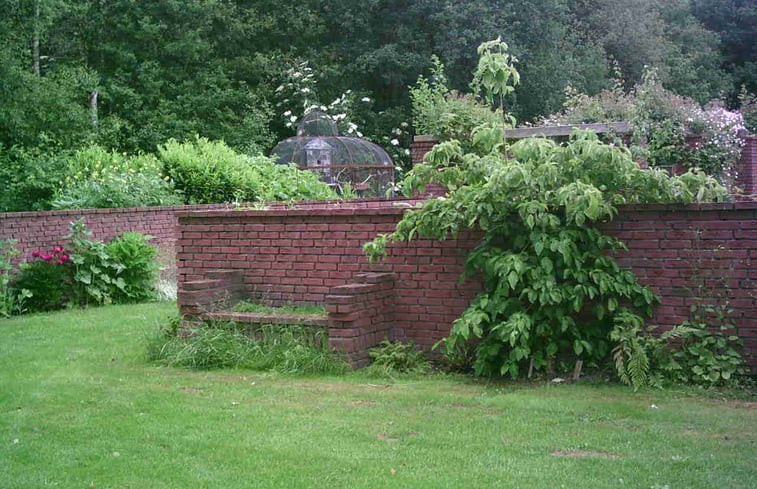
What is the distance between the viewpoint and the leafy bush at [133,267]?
40.0 ft

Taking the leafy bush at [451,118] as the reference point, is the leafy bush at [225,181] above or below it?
below

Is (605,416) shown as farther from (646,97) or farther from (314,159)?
(314,159)

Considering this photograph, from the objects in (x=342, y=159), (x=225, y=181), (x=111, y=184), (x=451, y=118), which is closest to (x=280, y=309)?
(x=451, y=118)

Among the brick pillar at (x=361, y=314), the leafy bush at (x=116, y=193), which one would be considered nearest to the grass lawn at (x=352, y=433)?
the brick pillar at (x=361, y=314)

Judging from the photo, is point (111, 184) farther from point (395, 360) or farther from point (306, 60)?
point (306, 60)

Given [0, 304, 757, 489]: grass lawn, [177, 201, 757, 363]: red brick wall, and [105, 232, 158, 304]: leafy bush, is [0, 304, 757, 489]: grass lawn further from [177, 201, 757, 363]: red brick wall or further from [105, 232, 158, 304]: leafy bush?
[105, 232, 158, 304]: leafy bush

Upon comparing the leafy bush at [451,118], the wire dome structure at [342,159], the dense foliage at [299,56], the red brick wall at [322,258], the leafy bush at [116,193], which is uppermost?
the dense foliage at [299,56]

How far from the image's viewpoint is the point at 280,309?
331 inches

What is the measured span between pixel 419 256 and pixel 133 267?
578 centimetres

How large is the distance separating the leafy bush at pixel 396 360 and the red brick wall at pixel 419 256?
0.74 feet

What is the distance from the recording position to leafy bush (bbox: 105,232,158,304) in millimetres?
12195

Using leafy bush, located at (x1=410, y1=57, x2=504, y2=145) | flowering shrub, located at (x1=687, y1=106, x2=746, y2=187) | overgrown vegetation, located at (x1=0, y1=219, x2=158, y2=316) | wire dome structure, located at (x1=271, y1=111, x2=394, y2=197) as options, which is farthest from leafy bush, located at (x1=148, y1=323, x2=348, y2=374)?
wire dome structure, located at (x1=271, y1=111, x2=394, y2=197)

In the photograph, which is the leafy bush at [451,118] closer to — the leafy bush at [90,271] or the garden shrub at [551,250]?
the leafy bush at [90,271]

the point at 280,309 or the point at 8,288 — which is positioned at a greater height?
the point at 280,309
